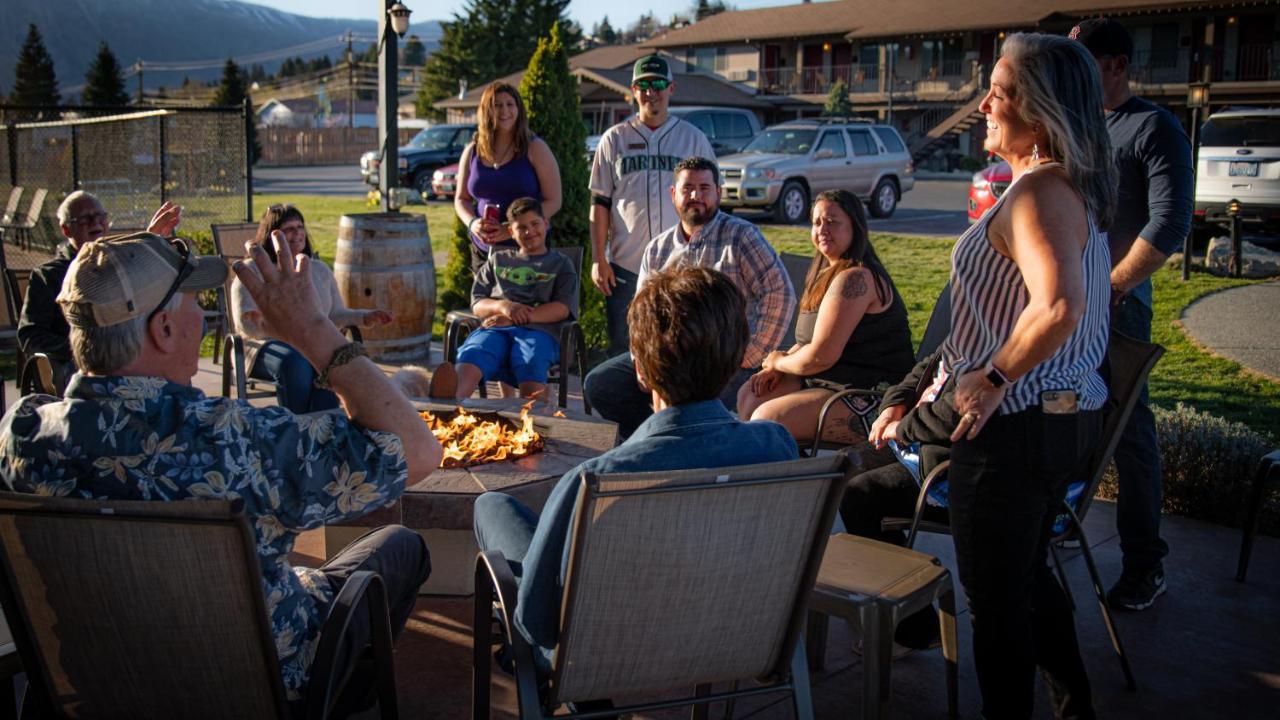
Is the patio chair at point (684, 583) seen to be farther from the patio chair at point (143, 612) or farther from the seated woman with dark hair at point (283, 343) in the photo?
the seated woman with dark hair at point (283, 343)

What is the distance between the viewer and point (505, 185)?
5.87 meters

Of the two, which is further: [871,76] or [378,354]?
[871,76]

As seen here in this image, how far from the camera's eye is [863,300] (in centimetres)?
402

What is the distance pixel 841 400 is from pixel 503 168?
2.68 meters

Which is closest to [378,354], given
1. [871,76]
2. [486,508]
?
[486,508]

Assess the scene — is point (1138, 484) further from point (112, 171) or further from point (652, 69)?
point (112, 171)

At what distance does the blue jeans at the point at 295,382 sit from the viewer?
4.96 metres

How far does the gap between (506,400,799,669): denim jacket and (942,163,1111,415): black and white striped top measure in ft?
2.17

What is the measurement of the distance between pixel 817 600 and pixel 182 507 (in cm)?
145

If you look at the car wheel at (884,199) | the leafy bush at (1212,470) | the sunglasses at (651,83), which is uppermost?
the sunglasses at (651,83)

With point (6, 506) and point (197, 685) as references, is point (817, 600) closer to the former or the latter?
point (197, 685)

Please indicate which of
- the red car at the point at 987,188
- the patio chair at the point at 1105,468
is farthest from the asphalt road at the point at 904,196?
the patio chair at the point at 1105,468

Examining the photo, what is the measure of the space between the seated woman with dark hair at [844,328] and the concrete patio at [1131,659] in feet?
2.45

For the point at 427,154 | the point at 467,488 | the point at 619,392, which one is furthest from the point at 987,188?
the point at 427,154
